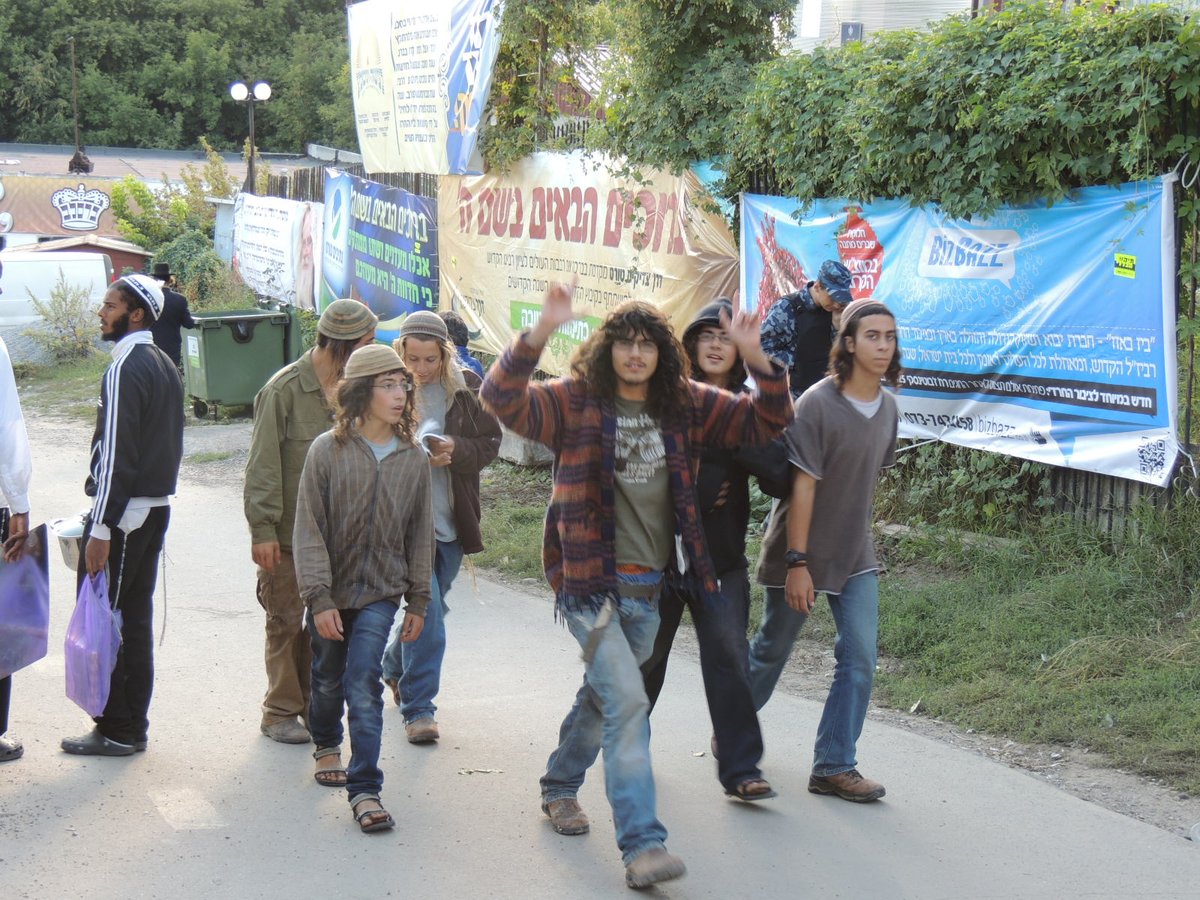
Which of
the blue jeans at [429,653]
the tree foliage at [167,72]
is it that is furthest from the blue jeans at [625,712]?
the tree foliage at [167,72]

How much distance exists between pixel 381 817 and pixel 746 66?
6.35 meters

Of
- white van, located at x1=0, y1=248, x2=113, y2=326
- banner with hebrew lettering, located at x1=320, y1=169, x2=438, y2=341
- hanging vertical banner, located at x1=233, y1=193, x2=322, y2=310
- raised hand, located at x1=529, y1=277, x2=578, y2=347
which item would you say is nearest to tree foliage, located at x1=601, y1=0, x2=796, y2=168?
banner with hebrew lettering, located at x1=320, y1=169, x2=438, y2=341

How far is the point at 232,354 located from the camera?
46.0 feet

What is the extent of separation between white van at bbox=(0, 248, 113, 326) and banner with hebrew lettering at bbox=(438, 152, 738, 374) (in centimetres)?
882

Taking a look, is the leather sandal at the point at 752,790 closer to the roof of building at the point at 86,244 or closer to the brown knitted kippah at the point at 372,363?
the brown knitted kippah at the point at 372,363

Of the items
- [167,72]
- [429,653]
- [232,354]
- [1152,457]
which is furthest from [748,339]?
[167,72]

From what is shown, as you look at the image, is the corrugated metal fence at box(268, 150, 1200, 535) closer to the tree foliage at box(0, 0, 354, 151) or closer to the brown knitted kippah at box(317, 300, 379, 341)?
the brown knitted kippah at box(317, 300, 379, 341)

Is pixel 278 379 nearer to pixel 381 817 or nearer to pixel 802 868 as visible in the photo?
pixel 381 817

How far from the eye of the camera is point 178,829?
436 cm

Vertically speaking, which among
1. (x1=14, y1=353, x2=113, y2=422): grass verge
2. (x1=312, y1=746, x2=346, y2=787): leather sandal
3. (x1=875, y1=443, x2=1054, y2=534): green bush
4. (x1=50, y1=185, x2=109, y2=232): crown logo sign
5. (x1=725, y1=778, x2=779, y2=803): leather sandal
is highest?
(x1=50, y1=185, x2=109, y2=232): crown logo sign

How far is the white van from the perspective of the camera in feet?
62.2

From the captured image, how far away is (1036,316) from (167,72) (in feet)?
182

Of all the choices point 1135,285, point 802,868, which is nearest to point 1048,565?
point 1135,285

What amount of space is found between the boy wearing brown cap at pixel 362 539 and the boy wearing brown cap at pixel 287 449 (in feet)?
1.48
